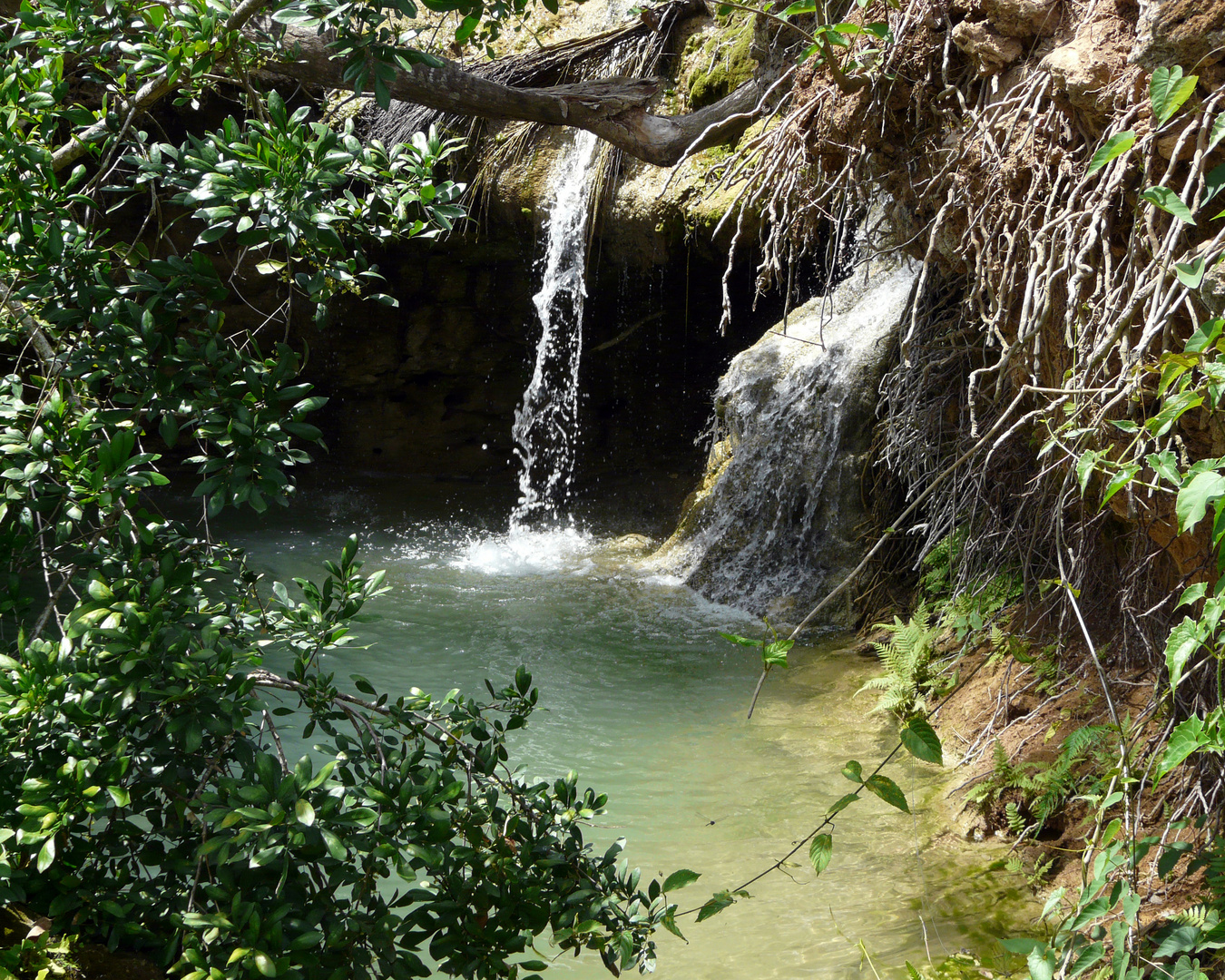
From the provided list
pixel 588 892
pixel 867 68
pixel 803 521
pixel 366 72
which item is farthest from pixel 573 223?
pixel 588 892

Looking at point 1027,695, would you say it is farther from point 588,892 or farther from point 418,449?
point 418,449

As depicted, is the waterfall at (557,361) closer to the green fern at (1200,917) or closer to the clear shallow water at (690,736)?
the clear shallow water at (690,736)

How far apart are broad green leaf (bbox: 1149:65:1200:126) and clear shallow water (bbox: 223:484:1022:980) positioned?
7.43 ft

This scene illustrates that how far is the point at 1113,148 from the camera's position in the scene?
6.55ft

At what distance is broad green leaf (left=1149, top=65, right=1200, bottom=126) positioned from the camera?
1896 mm

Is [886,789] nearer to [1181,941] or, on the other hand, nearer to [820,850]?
[820,850]

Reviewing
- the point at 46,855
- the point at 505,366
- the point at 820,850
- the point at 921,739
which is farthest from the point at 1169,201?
the point at 505,366

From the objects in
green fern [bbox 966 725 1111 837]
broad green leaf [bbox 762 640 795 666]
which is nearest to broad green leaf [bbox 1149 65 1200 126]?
broad green leaf [bbox 762 640 795 666]

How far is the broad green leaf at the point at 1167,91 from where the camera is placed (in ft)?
6.22

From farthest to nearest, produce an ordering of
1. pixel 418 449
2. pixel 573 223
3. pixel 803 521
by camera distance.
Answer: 1. pixel 418 449
2. pixel 573 223
3. pixel 803 521

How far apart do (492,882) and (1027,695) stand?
2.86 meters

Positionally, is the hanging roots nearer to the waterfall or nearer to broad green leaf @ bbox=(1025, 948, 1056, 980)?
broad green leaf @ bbox=(1025, 948, 1056, 980)

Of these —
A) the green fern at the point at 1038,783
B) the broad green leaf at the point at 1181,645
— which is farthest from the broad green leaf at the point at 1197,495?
the green fern at the point at 1038,783

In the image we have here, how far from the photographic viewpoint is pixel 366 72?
6.74ft
